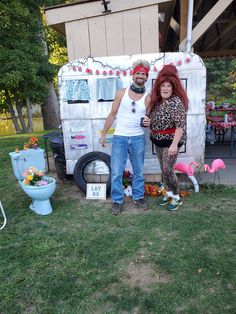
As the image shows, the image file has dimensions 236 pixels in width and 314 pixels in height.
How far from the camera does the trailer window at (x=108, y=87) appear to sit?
13.1 ft

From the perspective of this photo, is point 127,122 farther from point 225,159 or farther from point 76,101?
point 225,159

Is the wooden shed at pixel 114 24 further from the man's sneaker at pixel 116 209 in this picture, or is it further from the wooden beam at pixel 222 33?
the wooden beam at pixel 222 33

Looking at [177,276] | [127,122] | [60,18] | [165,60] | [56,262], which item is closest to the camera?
[177,276]

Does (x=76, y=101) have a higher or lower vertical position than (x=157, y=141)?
higher

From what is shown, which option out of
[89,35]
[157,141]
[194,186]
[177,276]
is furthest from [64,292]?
[89,35]

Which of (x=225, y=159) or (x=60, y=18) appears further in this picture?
(x=225, y=159)

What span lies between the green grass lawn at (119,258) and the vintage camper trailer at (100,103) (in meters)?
0.59

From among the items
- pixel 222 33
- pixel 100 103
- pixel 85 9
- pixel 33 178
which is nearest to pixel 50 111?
pixel 222 33

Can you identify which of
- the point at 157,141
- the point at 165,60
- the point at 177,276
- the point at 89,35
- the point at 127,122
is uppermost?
the point at 89,35

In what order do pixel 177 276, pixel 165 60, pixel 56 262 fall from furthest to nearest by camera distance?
pixel 165 60
pixel 56 262
pixel 177 276

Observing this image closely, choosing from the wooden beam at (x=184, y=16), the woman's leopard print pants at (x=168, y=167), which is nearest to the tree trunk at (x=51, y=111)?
the wooden beam at (x=184, y=16)

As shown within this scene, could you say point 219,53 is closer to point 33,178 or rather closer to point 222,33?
point 222,33

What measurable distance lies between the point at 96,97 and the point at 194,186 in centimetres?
179

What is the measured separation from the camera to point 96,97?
4.07 meters
